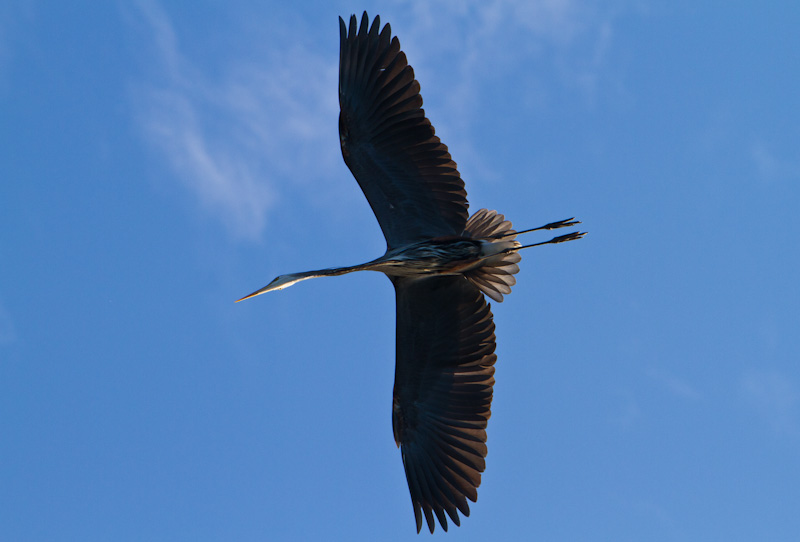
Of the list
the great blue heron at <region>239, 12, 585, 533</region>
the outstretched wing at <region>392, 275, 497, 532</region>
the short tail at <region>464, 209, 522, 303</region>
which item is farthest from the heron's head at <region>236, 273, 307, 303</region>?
the short tail at <region>464, 209, 522, 303</region>

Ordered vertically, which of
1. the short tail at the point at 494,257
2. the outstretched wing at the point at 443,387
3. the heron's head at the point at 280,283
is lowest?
the outstretched wing at the point at 443,387

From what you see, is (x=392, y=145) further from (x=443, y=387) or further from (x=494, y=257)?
(x=443, y=387)

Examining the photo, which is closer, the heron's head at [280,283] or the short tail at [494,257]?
the heron's head at [280,283]

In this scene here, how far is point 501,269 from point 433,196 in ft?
3.82

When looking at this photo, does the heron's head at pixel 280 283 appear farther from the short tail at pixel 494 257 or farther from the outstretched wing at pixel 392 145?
the short tail at pixel 494 257

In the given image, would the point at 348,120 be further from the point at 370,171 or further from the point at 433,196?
the point at 433,196

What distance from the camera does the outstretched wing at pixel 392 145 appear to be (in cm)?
872

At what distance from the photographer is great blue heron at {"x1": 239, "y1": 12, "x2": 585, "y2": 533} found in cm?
872

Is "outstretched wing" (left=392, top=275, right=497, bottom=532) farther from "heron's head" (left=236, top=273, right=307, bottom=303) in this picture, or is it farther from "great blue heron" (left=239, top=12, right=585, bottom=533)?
"heron's head" (left=236, top=273, right=307, bottom=303)

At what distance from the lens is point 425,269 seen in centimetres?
877

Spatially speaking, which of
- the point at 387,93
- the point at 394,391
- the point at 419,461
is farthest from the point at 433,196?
the point at 419,461

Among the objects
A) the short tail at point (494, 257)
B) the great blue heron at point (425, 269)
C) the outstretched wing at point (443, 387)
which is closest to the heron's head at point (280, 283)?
the great blue heron at point (425, 269)

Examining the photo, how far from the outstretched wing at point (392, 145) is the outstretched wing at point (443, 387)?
0.67 meters

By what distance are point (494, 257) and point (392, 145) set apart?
163 centimetres
